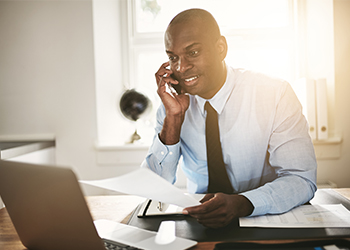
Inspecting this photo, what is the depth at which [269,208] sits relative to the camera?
2.75ft

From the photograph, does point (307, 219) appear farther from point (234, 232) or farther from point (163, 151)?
point (163, 151)

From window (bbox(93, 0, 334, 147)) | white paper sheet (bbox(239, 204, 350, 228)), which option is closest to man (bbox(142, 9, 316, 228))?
white paper sheet (bbox(239, 204, 350, 228))

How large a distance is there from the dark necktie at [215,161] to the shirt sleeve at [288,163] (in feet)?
0.63

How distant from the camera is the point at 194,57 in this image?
118cm

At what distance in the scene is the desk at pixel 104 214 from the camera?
70 cm

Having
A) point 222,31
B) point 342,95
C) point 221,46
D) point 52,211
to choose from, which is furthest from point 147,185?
point 222,31

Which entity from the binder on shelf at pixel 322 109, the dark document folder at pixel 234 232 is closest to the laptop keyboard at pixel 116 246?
the dark document folder at pixel 234 232

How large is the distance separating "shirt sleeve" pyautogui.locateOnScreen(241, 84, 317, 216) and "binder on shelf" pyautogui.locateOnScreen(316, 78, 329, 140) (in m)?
0.97

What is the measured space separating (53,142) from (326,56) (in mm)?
2090

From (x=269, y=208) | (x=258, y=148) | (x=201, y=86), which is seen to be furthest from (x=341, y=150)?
(x=269, y=208)

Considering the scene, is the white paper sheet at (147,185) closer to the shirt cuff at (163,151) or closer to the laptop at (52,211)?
the laptop at (52,211)

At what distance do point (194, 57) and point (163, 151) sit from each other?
0.39 metres

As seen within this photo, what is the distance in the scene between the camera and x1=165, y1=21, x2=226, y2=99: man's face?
3.79ft

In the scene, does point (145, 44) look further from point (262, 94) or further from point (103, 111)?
point (262, 94)
